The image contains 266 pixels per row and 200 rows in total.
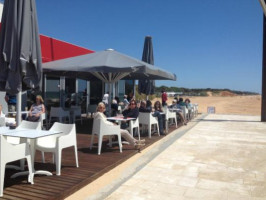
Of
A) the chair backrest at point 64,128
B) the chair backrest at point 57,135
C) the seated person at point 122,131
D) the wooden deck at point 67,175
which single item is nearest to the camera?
the wooden deck at point 67,175

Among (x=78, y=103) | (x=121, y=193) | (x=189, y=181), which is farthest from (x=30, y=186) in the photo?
(x=78, y=103)

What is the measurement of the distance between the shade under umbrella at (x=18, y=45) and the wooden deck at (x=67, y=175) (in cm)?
140

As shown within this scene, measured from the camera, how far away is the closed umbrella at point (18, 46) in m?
4.09

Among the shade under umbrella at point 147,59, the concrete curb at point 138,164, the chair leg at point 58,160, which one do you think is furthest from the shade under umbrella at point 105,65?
the shade under umbrella at point 147,59

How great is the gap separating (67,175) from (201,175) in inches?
82.6

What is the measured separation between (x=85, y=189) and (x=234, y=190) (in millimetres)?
2033

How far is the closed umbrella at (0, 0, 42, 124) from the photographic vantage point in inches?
161

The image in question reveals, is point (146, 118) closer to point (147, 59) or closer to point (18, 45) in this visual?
point (18, 45)

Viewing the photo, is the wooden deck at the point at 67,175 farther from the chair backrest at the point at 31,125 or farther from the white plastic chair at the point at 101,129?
the chair backrest at the point at 31,125

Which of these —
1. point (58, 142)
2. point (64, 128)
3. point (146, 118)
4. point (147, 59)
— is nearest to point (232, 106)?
point (147, 59)

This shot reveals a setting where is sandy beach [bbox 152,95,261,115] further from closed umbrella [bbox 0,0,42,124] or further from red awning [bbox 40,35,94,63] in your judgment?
closed umbrella [bbox 0,0,42,124]

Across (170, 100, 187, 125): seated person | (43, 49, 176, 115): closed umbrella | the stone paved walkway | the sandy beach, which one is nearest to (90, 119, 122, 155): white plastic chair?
the stone paved walkway

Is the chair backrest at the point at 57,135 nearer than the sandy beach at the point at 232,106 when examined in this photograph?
Yes

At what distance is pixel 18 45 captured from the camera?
4.10 meters
